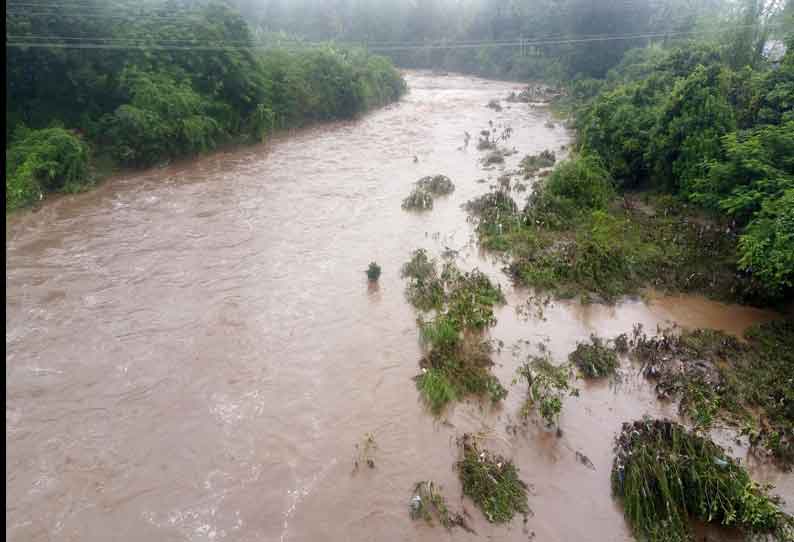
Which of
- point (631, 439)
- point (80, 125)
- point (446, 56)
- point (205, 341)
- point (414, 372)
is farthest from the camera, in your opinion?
point (446, 56)

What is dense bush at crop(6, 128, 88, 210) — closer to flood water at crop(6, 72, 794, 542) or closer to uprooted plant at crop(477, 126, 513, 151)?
flood water at crop(6, 72, 794, 542)

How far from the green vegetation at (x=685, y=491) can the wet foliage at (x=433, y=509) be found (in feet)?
5.96

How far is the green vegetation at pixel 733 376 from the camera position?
6684 millimetres

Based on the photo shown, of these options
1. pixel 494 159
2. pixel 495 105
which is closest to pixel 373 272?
pixel 494 159

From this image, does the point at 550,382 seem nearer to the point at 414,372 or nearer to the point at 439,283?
the point at 414,372

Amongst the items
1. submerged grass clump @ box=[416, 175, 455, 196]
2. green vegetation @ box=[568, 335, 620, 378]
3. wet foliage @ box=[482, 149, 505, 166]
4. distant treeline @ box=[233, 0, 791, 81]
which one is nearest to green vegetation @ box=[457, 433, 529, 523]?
green vegetation @ box=[568, 335, 620, 378]

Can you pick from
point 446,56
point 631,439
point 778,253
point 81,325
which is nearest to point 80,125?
point 81,325

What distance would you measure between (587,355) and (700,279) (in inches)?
140

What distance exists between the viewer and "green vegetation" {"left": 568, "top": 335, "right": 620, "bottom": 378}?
771 centimetres

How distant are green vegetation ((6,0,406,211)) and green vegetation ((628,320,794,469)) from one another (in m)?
13.0

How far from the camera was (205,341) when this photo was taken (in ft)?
27.5

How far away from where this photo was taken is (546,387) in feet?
23.2

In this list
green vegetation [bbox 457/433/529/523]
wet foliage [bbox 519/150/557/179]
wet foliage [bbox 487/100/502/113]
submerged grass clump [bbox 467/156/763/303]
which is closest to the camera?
green vegetation [bbox 457/433/529/523]

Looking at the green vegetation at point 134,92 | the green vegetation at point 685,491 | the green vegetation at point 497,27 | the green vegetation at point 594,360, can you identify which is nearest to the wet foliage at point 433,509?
the green vegetation at point 685,491
